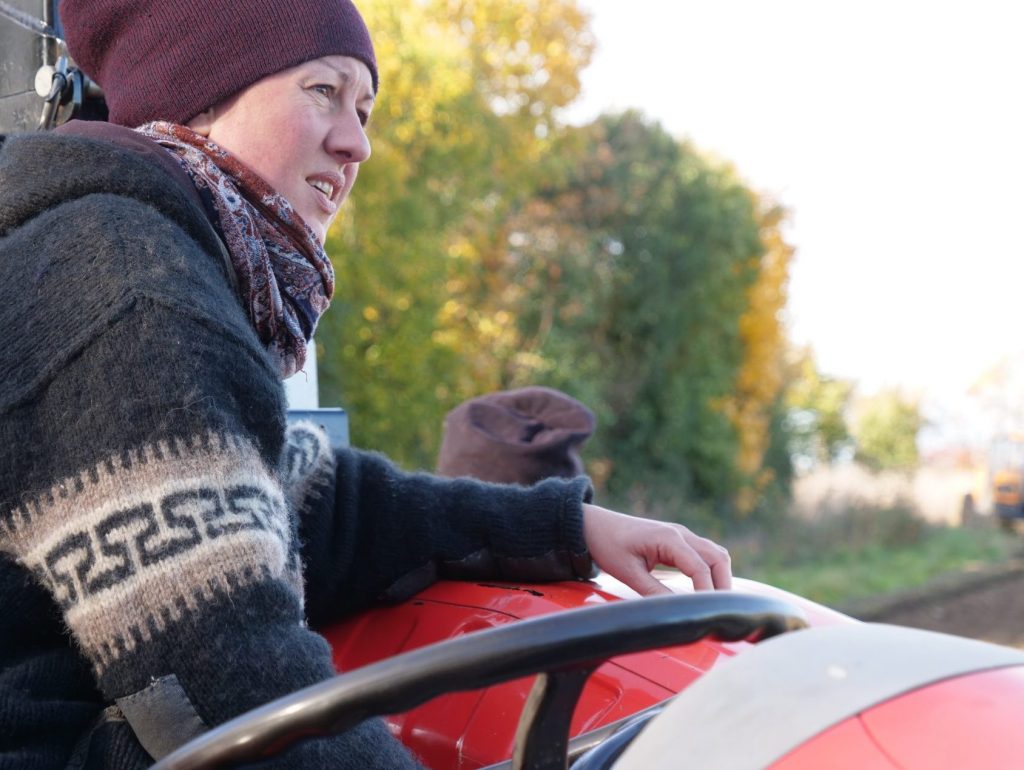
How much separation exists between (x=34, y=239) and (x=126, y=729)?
537mm

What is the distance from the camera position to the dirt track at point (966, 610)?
9.63 meters

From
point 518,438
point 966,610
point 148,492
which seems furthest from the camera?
point 966,610

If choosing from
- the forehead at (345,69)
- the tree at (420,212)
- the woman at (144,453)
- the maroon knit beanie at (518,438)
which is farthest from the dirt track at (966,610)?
the woman at (144,453)

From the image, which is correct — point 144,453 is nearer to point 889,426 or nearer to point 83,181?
Result: point 83,181

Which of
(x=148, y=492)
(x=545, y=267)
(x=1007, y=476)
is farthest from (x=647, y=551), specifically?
(x=1007, y=476)

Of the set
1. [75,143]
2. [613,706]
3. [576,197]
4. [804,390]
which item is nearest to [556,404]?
[613,706]

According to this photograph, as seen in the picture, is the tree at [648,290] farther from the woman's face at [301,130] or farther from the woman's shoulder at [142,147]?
the woman's shoulder at [142,147]

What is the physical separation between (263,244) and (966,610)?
34.9 ft

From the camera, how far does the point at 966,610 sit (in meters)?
10.8

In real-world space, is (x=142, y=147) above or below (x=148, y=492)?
above

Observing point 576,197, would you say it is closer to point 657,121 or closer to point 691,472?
point 657,121

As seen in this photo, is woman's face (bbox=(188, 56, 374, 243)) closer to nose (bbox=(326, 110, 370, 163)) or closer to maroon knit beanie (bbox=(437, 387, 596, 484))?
nose (bbox=(326, 110, 370, 163))

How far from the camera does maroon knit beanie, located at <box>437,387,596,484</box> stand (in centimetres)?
296

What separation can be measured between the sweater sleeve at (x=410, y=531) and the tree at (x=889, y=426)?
3294cm
